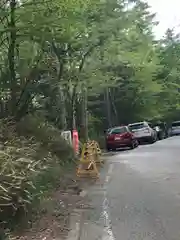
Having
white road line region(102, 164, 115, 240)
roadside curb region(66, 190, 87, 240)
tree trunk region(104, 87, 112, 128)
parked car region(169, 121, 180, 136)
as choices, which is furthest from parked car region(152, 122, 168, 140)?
roadside curb region(66, 190, 87, 240)

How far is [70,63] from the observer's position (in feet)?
82.1

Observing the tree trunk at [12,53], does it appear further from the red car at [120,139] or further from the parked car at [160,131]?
the parked car at [160,131]

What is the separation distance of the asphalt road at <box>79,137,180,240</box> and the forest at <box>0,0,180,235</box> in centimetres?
175

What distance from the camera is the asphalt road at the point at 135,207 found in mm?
7519

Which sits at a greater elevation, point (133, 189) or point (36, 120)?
point (36, 120)

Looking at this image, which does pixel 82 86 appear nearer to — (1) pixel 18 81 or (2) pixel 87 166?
(1) pixel 18 81

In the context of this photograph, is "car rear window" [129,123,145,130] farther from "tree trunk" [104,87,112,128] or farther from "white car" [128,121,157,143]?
"tree trunk" [104,87,112,128]

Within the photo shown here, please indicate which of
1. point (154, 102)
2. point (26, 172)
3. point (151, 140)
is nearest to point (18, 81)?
point (26, 172)

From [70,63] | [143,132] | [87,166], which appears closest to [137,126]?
[143,132]

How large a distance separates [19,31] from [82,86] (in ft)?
42.3

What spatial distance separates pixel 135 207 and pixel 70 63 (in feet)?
53.1

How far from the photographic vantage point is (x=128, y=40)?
27.9 metres

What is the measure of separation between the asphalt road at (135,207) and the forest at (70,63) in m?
1.75

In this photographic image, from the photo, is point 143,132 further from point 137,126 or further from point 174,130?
point 174,130
